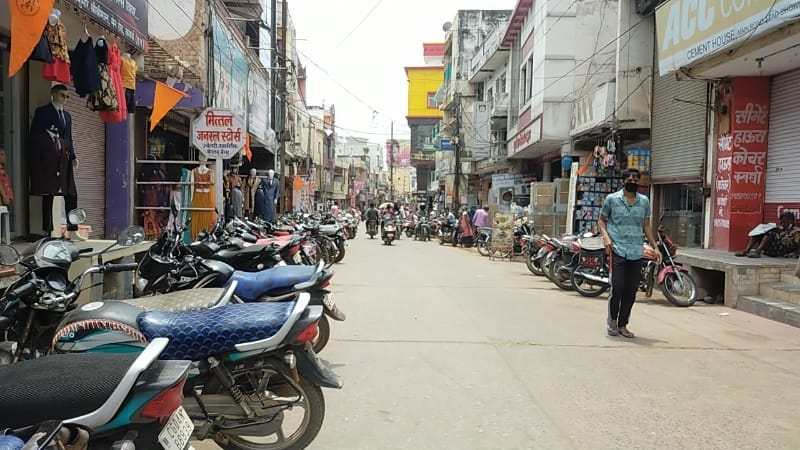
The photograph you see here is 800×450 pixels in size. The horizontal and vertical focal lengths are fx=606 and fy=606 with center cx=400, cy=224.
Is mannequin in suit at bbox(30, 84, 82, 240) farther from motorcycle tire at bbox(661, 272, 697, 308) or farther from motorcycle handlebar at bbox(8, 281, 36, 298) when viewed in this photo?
motorcycle tire at bbox(661, 272, 697, 308)

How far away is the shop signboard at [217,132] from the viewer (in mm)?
11430

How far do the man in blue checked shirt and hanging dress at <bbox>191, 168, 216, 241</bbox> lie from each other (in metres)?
7.83

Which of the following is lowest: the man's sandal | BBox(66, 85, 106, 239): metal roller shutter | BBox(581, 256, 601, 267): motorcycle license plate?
the man's sandal

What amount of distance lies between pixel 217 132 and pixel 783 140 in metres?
10.1

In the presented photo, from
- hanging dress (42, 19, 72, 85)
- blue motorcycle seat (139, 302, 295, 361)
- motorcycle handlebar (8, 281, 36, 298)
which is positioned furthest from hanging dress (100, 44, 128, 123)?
blue motorcycle seat (139, 302, 295, 361)

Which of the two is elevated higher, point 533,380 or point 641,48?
point 641,48

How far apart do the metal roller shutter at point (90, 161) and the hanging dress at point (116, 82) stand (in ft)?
4.66

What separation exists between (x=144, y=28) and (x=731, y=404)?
8546mm

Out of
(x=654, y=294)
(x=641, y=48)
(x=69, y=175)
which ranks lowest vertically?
(x=654, y=294)

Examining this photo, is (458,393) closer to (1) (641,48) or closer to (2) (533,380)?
(2) (533,380)

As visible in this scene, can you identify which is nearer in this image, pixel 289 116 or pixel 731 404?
pixel 731 404

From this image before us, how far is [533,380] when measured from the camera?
510 centimetres

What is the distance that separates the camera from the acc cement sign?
828cm

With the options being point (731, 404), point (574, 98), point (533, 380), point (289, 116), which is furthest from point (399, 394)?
point (289, 116)
